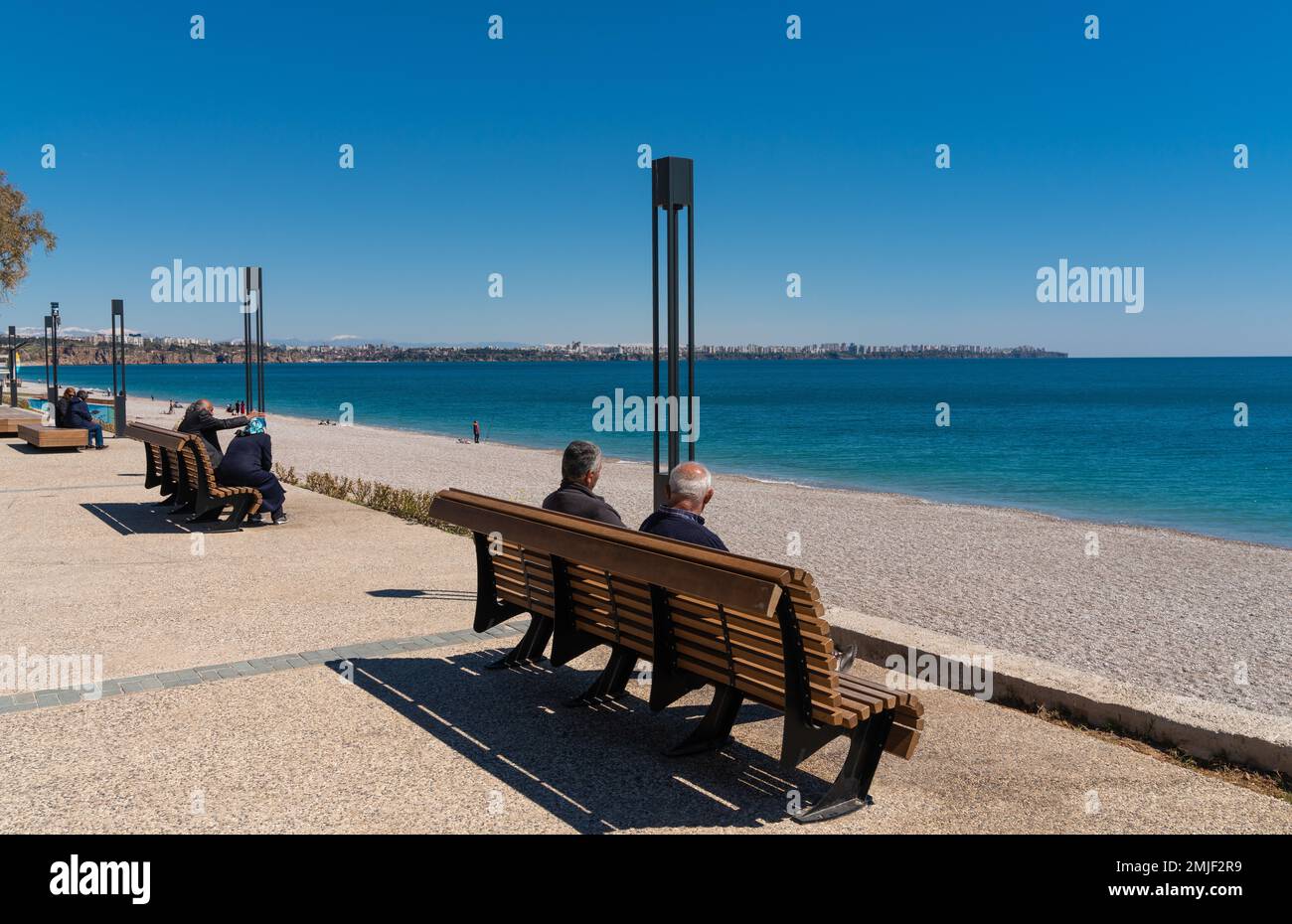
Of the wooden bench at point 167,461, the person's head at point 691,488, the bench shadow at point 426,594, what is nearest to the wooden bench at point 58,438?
the wooden bench at point 167,461

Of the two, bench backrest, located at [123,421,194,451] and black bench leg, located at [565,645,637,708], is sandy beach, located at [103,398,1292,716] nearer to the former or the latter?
bench backrest, located at [123,421,194,451]

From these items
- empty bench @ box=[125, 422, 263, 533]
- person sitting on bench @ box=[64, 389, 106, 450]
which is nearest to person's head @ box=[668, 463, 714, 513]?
empty bench @ box=[125, 422, 263, 533]

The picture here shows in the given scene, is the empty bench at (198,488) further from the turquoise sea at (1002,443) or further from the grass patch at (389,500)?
the turquoise sea at (1002,443)

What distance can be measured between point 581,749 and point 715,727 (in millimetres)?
581

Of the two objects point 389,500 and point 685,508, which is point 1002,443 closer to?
point 389,500

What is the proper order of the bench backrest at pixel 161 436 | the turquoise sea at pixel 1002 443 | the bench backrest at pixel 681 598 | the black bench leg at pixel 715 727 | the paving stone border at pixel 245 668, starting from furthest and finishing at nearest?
the turquoise sea at pixel 1002 443 < the bench backrest at pixel 161 436 < the paving stone border at pixel 245 668 < the black bench leg at pixel 715 727 < the bench backrest at pixel 681 598

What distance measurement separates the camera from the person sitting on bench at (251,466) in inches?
399

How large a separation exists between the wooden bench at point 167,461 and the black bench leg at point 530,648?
5938 millimetres

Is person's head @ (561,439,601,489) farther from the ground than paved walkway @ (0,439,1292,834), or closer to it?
farther from the ground

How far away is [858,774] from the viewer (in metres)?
3.86

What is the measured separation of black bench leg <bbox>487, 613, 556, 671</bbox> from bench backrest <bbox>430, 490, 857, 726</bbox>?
0.69ft

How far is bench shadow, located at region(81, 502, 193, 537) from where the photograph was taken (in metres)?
9.97

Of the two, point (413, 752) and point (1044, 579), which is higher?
point (413, 752)

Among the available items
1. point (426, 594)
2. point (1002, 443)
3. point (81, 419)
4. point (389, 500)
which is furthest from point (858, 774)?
point (1002, 443)
